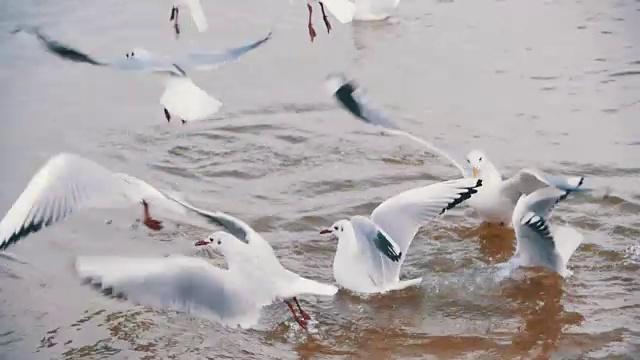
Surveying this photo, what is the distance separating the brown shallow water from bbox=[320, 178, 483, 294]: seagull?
103 mm

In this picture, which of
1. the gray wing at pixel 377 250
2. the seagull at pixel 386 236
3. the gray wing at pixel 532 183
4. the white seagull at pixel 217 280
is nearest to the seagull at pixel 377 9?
the gray wing at pixel 532 183

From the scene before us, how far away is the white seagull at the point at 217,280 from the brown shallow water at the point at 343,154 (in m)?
0.22

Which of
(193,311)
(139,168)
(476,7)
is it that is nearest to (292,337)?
(193,311)

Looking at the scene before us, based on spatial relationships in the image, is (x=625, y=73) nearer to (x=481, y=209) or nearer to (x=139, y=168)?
(x=481, y=209)

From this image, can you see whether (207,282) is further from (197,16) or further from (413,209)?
(197,16)

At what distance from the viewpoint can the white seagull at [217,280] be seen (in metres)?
3.16

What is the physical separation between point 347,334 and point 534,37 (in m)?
3.98

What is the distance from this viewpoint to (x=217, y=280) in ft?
11.2

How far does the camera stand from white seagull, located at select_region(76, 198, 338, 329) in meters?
3.16

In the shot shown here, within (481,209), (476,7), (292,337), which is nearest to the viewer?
(292,337)

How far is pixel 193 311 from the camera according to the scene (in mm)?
3373

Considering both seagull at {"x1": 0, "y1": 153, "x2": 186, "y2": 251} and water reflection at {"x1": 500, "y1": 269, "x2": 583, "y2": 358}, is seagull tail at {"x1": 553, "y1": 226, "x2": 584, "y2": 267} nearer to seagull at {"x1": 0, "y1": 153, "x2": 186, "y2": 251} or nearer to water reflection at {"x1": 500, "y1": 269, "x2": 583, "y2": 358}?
water reflection at {"x1": 500, "y1": 269, "x2": 583, "y2": 358}

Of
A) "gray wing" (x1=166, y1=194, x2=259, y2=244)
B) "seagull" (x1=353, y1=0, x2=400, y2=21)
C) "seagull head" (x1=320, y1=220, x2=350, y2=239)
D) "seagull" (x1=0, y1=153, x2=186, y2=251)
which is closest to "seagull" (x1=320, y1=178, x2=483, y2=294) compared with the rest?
"seagull head" (x1=320, y1=220, x2=350, y2=239)

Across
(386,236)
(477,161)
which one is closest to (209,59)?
(477,161)
